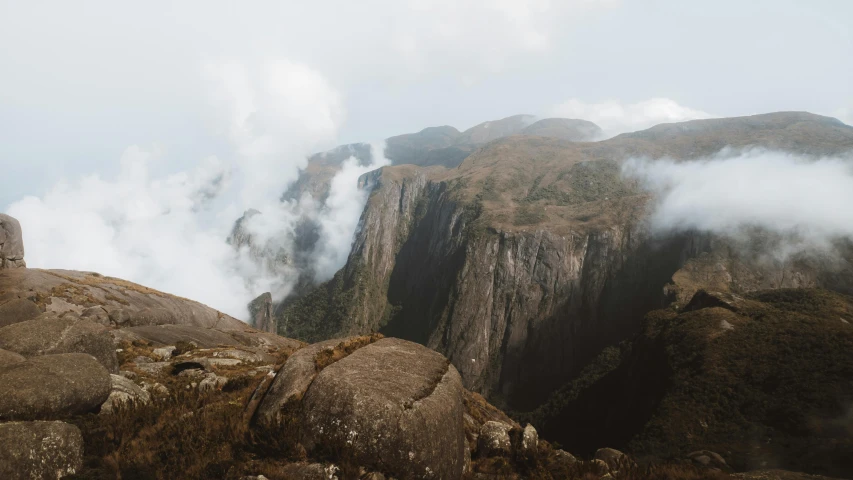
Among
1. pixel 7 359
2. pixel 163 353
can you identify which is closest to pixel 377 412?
pixel 7 359

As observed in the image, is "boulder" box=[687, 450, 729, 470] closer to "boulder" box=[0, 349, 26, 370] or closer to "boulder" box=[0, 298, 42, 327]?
"boulder" box=[0, 349, 26, 370]

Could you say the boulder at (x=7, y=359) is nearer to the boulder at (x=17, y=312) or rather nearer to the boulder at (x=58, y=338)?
the boulder at (x=58, y=338)

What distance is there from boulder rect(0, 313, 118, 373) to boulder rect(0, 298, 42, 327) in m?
9.48

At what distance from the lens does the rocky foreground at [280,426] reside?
8773mm

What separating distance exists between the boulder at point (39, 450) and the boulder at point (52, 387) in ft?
5.68

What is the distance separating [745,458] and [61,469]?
267 feet

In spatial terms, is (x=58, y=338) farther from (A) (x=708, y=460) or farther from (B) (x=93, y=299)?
(B) (x=93, y=299)

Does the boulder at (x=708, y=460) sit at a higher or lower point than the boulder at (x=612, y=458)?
lower

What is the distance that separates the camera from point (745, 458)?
59531mm

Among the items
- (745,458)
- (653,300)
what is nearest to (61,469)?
(745,458)

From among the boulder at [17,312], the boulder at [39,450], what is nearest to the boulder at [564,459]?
the boulder at [39,450]

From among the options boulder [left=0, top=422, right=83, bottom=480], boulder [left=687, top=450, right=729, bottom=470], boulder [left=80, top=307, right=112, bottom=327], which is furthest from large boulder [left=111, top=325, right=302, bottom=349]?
boulder [left=687, top=450, right=729, bottom=470]

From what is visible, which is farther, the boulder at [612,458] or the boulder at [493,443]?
the boulder at [493,443]

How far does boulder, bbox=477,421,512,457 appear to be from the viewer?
1299 cm
